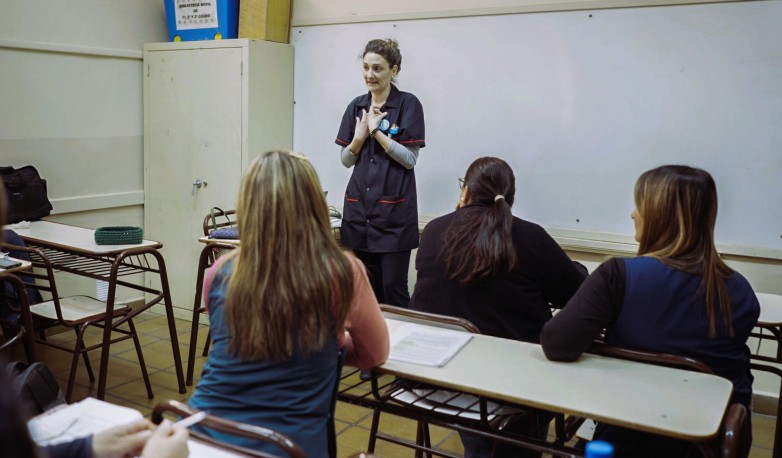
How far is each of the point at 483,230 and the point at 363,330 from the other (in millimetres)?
633

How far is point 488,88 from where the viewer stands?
3.76m

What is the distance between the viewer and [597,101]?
3.50 m

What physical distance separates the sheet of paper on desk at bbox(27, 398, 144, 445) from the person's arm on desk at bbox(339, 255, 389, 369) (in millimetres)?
482

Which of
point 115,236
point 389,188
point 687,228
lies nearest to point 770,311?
point 687,228

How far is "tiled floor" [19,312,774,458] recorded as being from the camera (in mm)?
2959

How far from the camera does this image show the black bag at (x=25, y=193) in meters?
3.63

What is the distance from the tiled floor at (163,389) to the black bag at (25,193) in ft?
2.45

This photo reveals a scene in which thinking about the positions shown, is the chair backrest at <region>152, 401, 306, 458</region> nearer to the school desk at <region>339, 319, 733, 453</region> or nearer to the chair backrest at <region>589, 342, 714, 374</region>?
the school desk at <region>339, 319, 733, 453</region>

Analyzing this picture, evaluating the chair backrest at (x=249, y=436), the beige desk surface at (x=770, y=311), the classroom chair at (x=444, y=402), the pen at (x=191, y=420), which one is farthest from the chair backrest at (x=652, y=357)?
the pen at (x=191, y=420)

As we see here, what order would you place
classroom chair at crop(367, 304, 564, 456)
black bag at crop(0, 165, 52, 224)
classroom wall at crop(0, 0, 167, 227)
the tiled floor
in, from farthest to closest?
classroom wall at crop(0, 0, 167, 227)
black bag at crop(0, 165, 52, 224)
the tiled floor
classroom chair at crop(367, 304, 564, 456)

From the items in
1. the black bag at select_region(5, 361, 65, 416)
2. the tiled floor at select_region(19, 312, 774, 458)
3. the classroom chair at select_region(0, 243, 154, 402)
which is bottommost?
the tiled floor at select_region(19, 312, 774, 458)

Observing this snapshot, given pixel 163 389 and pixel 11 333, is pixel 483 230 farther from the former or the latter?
pixel 163 389

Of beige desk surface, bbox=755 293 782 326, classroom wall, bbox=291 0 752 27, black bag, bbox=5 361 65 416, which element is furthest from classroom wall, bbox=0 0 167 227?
beige desk surface, bbox=755 293 782 326

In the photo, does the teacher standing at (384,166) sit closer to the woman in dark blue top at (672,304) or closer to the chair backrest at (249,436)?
the woman in dark blue top at (672,304)
